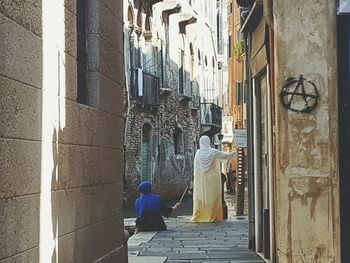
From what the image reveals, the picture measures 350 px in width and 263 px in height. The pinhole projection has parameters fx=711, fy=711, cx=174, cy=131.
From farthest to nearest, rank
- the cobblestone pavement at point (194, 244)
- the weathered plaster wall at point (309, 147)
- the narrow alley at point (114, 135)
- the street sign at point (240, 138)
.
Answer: the street sign at point (240, 138) → the cobblestone pavement at point (194, 244) → the weathered plaster wall at point (309, 147) → the narrow alley at point (114, 135)

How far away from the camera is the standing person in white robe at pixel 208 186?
1666 cm

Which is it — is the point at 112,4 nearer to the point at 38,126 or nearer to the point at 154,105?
the point at 38,126

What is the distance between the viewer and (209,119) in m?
40.1

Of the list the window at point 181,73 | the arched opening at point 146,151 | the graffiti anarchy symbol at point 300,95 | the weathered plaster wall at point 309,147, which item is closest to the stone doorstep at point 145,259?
the weathered plaster wall at point 309,147

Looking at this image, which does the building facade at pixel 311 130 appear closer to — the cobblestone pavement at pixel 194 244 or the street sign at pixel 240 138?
the cobblestone pavement at pixel 194 244

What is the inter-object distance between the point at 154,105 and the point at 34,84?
23.6 m

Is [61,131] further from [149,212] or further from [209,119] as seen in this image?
[209,119]

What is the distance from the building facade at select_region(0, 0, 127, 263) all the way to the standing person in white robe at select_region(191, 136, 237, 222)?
25.4 feet

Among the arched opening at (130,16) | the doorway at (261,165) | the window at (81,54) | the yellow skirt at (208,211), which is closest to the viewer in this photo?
the window at (81,54)

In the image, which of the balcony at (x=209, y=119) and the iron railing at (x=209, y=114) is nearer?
the balcony at (x=209, y=119)

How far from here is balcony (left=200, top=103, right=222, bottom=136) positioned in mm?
39344

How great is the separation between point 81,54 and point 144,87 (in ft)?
66.0

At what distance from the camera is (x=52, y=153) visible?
19.6 ft

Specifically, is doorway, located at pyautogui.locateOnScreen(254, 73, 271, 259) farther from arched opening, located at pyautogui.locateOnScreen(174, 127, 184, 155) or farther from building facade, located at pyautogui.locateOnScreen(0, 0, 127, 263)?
arched opening, located at pyautogui.locateOnScreen(174, 127, 184, 155)
